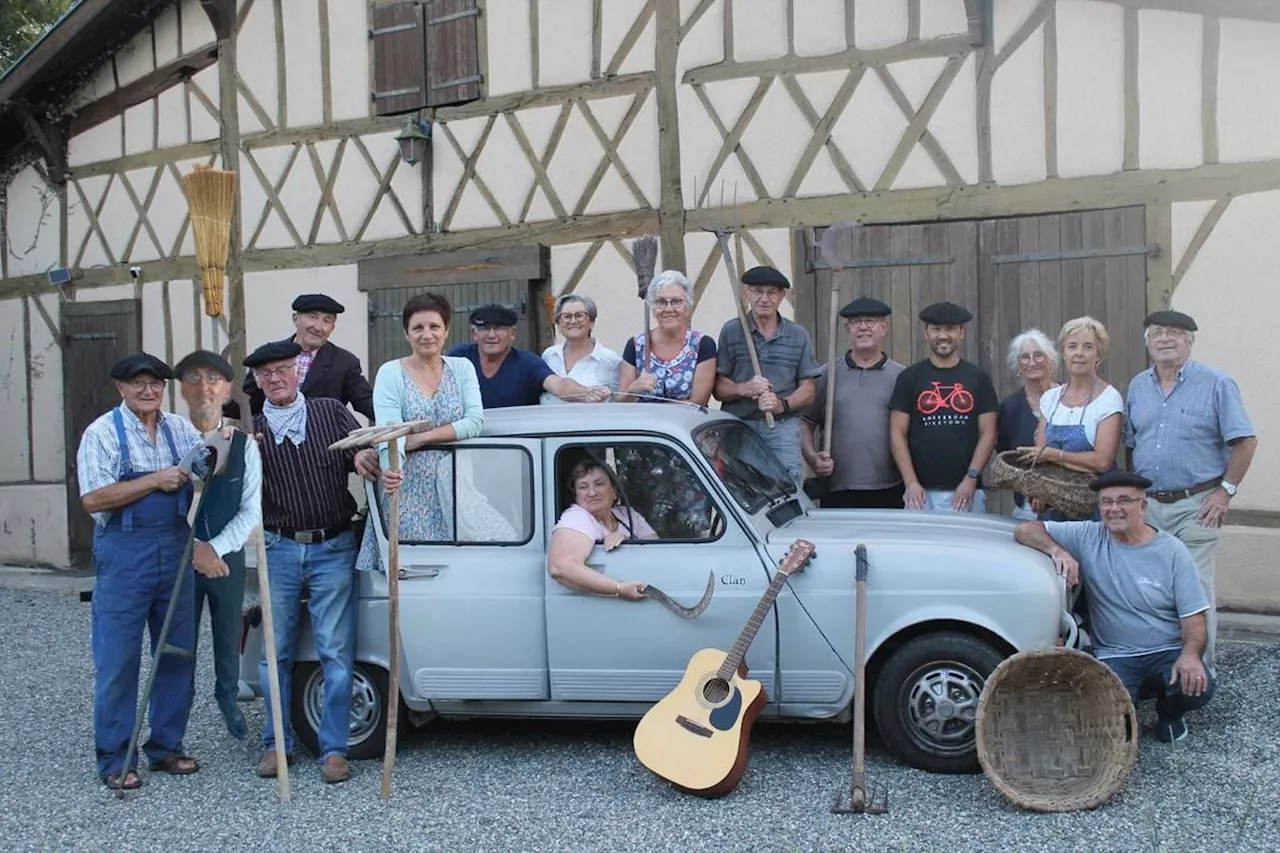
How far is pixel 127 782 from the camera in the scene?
541 cm

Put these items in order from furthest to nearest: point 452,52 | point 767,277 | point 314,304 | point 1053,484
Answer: point 452,52, point 314,304, point 767,277, point 1053,484

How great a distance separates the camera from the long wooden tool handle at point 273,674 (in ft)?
16.8

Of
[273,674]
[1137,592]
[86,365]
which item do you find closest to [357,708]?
[273,674]

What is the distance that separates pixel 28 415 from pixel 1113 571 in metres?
11.3

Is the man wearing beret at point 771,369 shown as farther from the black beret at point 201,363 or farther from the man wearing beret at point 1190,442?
the black beret at point 201,363

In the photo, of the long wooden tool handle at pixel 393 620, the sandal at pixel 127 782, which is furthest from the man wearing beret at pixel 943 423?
the sandal at pixel 127 782

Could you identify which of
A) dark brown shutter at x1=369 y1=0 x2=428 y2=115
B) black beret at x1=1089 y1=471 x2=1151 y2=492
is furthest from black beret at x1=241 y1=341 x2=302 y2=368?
dark brown shutter at x1=369 y1=0 x2=428 y2=115

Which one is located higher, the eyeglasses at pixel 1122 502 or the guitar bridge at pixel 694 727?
the eyeglasses at pixel 1122 502

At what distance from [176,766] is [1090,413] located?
4370mm

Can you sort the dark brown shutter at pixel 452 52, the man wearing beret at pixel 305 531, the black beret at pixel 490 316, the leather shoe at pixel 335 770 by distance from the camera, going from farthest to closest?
the dark brown shutter at pixel 452 52 < the black beret at pixel 490 316 < the man wearing beret at pixel 305 531 < the leather shoe at pixel 335 770

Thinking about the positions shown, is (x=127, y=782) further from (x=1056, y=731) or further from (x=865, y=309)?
(x=865, y=309)

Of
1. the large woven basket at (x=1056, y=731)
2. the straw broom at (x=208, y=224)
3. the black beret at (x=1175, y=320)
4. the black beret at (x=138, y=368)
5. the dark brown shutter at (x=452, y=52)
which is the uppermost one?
the dark brown shutter at (x=452, y=52)

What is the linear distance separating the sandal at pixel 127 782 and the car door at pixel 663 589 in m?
1.78

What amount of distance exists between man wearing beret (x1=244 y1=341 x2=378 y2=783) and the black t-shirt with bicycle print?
2648 millimetres
